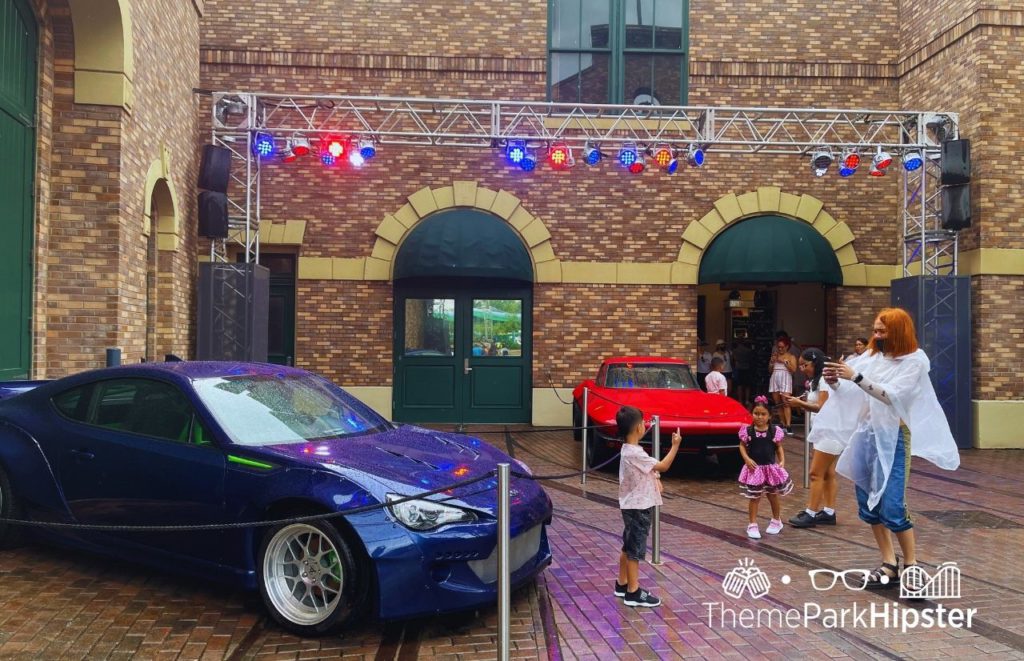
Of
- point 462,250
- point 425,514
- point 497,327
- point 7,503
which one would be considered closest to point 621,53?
point 462,250

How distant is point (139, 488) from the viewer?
4.49 meters

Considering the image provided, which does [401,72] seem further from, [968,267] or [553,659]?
[553,659]

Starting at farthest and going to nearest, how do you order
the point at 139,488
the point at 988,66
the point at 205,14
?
the point at 205,14
the point at 988,66
the point at 139,488

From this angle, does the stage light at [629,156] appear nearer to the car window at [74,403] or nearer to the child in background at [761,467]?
the child in background at [761,467]

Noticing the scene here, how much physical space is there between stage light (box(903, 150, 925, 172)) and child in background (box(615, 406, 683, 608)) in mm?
10065

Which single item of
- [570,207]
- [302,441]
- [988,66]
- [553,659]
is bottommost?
[553,659]

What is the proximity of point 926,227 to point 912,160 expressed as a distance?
1.94 m

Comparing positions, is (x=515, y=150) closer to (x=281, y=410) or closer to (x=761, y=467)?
(x=761, y=467)

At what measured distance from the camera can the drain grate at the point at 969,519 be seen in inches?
273

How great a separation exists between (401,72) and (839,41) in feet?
28.0

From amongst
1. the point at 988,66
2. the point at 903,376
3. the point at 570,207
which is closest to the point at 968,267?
the point at 988,66

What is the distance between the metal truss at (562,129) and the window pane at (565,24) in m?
1.35

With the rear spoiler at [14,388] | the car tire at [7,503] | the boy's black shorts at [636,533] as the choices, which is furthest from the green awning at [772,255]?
the car tire at [7,503]

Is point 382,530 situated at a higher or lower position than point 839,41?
lower
